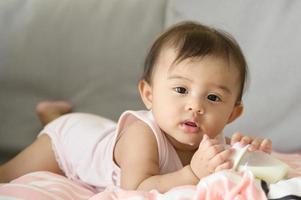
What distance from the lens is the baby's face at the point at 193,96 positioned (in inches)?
40.2

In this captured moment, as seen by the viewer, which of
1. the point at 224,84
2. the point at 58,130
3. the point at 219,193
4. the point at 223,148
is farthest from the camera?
the point at 58,130

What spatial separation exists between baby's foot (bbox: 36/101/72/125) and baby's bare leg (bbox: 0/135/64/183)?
9cm

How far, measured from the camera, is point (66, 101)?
143 cm

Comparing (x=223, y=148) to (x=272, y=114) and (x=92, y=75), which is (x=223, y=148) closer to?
(x=272, y=114)

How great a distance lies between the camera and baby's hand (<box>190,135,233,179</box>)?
0.91 m

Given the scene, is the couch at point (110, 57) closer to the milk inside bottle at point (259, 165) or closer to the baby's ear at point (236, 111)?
the baby's ear at point (236, 111)

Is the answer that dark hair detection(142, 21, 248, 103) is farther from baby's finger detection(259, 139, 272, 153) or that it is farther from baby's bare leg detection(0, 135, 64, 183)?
baby's bare leg detection(0, 135, 64, 183)

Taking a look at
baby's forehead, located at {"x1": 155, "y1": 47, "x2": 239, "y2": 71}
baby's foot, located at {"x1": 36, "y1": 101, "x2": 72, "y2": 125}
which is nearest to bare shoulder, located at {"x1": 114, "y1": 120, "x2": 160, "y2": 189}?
baby's forehead, located at {"x1": 155, "y1": 47, "x2": 239, "y2": 71}

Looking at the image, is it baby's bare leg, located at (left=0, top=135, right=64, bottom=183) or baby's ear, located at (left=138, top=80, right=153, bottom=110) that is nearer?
baby's ear, located at (left=138, top=80, right=153, bottom=110)

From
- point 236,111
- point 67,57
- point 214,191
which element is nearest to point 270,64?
point 236,111

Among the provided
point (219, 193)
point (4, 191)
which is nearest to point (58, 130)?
point (4, 191)

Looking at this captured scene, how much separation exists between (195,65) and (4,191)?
39 cm

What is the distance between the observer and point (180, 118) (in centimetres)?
102

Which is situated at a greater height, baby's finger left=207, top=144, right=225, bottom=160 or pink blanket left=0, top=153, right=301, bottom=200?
baby's finger left=207, top=144, right=225, bottom=160
